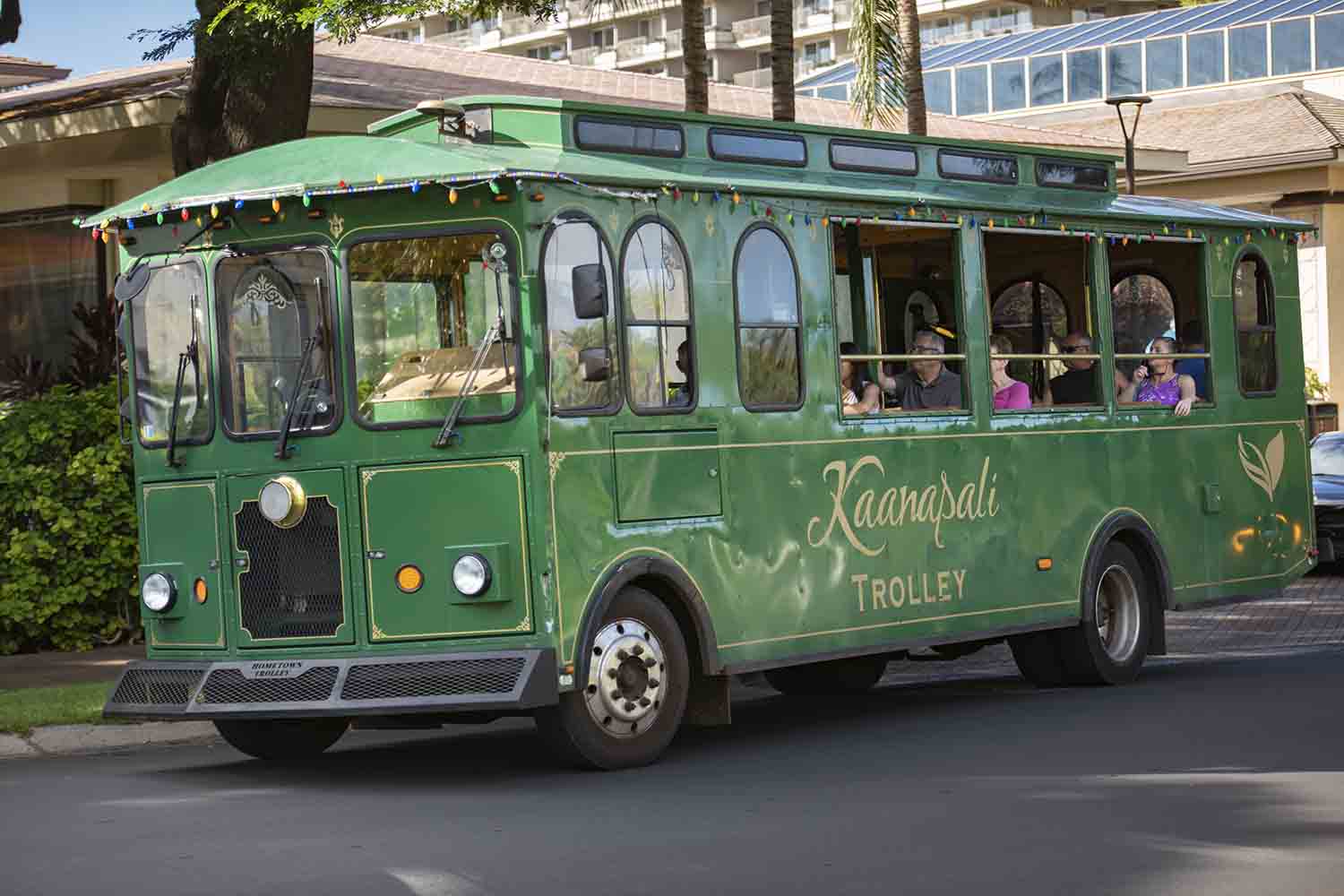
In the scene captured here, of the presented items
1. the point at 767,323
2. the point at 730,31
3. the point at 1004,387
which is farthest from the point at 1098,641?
the point at 730,31

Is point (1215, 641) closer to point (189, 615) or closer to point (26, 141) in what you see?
point (189, 615)

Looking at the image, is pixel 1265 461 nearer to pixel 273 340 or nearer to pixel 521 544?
pixel 521 544

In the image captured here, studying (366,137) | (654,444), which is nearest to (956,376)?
(654,444)

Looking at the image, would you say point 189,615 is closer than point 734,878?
No

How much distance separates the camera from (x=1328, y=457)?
24750mm

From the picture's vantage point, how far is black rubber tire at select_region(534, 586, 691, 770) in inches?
419

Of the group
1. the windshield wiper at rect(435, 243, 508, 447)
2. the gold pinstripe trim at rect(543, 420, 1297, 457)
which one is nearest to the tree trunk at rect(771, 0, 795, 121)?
the gold pinstripe trim at rect(543, 420, 1297, 457)

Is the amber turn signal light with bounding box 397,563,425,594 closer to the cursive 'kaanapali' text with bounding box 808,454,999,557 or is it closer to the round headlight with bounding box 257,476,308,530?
the round headlight with bounding box 257,476,308,530

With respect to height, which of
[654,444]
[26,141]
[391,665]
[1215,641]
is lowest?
[1215,641]

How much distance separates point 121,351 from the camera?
1177 centimetres

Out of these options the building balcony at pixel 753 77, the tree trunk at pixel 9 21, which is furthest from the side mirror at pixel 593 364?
the building balcony at pixel 753 77

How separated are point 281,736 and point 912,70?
14466mm

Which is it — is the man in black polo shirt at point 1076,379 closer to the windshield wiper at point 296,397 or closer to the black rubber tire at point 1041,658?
the black rubber tire at point 1041,658

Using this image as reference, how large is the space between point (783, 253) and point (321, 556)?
10.3ft
